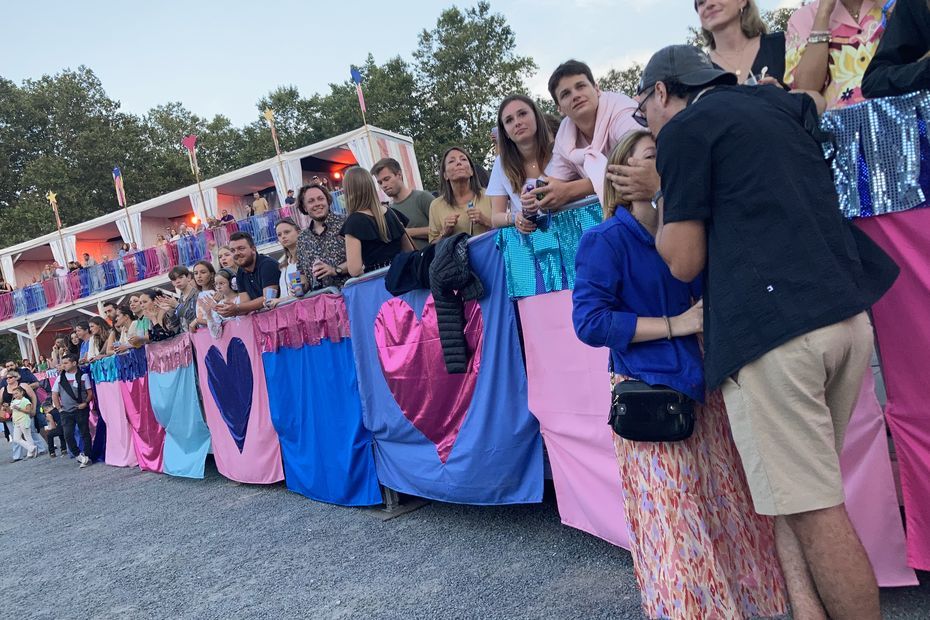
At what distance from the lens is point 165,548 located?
4590mm

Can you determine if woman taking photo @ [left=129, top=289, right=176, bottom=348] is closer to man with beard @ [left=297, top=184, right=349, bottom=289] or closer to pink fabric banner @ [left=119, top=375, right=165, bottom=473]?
pink fabric banner @ [left=119, top=375, right=165, bottom=473]

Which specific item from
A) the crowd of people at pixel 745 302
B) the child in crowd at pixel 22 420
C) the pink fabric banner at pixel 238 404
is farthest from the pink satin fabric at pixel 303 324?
the child in crowd at pixel 22 420

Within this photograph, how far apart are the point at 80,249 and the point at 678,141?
30917 millimetres

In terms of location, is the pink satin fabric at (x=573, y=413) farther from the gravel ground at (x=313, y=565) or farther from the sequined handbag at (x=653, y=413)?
the sequined handbag at (x=653, y=413)

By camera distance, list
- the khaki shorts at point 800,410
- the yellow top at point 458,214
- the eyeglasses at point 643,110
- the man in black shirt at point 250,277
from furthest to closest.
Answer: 1. the man in black shirt at point 250,277
2. the yellow top at point 458,214
3. the eyeglasses at point 643,110
4. the khaki shorts at point 800,410

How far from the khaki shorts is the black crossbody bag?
0.72ft

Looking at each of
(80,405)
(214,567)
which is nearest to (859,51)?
(214,567)

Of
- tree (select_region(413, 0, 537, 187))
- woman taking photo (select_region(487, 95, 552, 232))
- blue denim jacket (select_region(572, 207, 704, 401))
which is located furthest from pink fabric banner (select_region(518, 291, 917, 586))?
tree (select_region(413, 0, 537, 187))

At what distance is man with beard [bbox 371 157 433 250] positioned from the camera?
16.9ft

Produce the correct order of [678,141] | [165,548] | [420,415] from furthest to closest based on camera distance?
[165,548]
[420,415]
[678,141]

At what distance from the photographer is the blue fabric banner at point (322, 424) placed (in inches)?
179

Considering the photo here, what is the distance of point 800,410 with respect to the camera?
1.48 m

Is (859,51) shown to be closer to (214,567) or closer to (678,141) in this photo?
(678,141)

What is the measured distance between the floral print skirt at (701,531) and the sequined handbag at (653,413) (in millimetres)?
103
